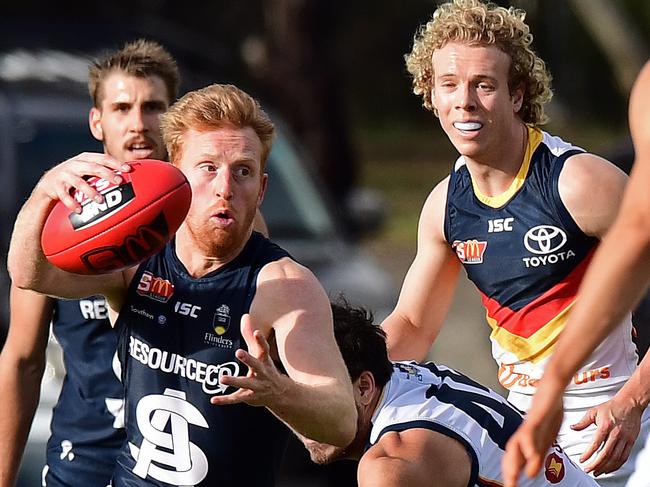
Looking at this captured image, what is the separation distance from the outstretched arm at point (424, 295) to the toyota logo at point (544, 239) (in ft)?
1.50

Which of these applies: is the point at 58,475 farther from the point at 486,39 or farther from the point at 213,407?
the point at 486,39

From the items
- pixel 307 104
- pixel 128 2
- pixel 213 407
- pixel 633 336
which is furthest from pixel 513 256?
pixel 128 2

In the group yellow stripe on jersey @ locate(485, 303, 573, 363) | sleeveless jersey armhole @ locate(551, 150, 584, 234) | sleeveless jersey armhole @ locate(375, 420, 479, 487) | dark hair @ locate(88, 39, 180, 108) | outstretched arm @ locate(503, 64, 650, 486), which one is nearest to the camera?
outstretched arm @ locate(503, 64, 650, 486)

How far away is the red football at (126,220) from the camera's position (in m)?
4.73

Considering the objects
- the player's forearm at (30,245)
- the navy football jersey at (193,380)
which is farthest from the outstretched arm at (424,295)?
the player's forearm at (30,245)

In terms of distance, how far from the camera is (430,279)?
5703 millimetres

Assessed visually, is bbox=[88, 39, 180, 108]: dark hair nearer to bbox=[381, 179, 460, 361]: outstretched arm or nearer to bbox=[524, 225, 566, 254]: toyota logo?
bbox=[381, 179, 460, 361]: outstretched arm

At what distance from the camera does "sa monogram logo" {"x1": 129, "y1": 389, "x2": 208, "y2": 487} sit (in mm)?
4902

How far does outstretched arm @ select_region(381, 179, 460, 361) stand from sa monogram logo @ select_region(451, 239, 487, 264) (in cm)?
14

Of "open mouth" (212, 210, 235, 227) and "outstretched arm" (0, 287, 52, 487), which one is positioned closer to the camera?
"open mouth" (212, 210, 235, 227)

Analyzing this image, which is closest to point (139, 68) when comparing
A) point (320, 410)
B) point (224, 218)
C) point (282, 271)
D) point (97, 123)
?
point (97, 123)

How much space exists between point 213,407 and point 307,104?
46.2 ft

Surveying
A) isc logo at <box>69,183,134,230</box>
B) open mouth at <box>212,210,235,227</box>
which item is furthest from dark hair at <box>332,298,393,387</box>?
Result: isc logo at <box>69,183,134,230</box>

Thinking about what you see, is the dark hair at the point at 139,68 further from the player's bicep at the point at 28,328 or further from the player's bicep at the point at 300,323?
the player's bicep at the point at 300,323
